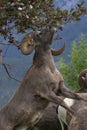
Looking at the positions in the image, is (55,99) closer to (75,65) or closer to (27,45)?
(27,45)

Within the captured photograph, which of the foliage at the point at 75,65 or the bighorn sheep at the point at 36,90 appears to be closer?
the bighorn sheep at the point at 36,90

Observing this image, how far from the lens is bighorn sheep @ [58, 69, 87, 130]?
3953 millimetres

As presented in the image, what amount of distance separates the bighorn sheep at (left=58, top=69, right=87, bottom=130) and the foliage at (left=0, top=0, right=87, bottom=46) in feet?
4.49

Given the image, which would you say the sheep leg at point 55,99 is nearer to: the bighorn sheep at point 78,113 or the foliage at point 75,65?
the bighorn sheep at point 78,113

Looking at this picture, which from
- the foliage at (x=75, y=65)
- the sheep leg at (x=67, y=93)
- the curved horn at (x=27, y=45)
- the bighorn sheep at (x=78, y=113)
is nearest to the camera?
the bighorn sheep at (x=78, y=113)

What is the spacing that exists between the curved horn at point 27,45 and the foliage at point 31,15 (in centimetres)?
35

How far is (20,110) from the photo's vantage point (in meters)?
7.72

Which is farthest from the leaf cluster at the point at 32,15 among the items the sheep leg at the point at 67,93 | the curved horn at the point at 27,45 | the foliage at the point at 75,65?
the foliage at the point at 75,65

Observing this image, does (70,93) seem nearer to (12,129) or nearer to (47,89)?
(47,89)

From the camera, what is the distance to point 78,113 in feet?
13.6

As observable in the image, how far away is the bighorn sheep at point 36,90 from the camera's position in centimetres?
764

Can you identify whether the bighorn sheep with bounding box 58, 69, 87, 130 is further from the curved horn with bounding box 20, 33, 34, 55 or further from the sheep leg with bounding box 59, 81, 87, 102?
the curved horn with bounding box 20, 33, 34, 55

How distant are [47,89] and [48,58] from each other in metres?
0.58

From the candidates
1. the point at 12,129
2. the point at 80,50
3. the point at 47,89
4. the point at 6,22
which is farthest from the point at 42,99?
the point at 80,50
